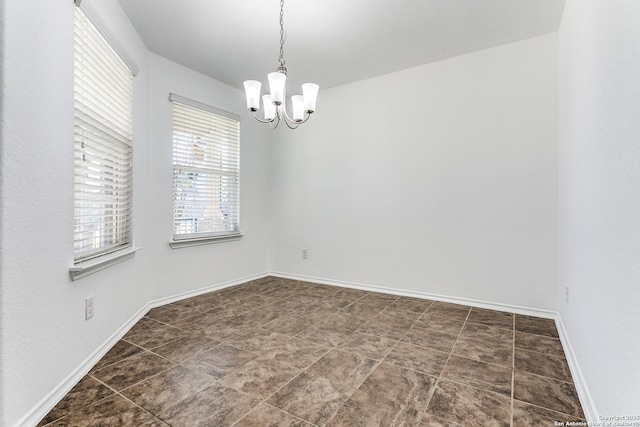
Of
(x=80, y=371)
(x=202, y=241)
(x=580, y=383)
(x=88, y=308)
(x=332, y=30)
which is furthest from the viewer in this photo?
(x=202, y=241)

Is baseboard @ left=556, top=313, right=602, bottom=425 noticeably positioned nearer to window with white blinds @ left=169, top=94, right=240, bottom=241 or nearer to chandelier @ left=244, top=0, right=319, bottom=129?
chandelier @ left=244, top=0, right=319, bottom=129

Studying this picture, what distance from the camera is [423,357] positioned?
7.06 feet

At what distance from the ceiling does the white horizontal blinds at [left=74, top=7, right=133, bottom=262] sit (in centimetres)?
58

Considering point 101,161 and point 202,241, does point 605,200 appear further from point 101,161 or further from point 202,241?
point 202,241

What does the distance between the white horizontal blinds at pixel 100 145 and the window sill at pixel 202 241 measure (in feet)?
2.17

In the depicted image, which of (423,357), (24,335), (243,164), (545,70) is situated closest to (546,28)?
(545,70)

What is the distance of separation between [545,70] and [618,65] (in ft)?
6.21

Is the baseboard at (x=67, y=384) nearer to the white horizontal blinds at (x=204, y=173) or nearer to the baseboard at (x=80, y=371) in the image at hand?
the baseboard at (x=80, y=371)

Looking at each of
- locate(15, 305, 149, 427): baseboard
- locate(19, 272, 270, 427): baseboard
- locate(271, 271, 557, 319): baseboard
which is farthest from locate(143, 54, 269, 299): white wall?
locate(15, 305, 149, 427): baseboard

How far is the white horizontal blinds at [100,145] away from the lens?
6.46ft

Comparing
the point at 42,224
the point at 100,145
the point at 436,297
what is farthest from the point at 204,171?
the point at 436,297

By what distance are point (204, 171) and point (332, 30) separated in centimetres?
205

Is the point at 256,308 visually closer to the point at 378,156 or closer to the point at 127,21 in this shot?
the point at 378,156

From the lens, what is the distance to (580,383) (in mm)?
1715
